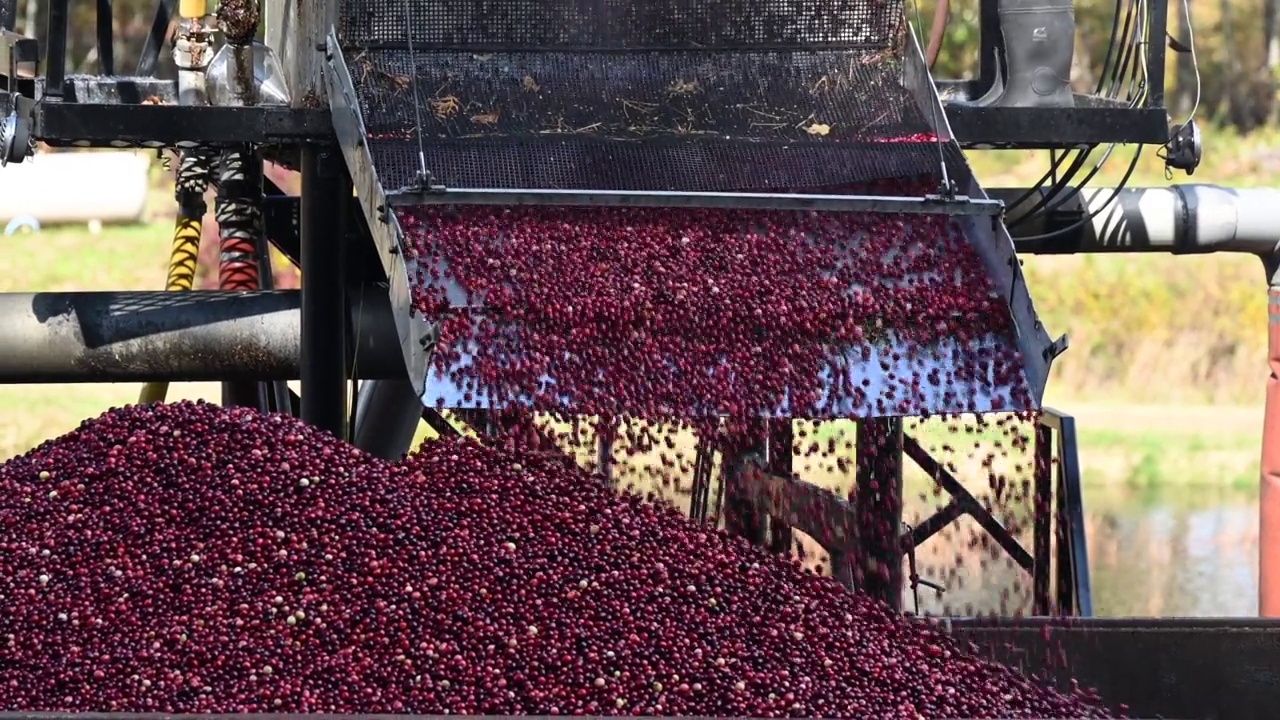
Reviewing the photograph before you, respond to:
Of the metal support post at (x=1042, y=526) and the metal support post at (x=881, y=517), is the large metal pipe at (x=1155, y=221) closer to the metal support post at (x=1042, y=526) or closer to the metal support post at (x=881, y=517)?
the metal support post at (x=1042, y=526)

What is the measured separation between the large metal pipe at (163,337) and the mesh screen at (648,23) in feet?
2.42

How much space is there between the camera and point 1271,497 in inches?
192

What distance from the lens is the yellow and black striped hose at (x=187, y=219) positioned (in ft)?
17.3

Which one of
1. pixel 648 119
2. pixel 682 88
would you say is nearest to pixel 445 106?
pixel 648 119

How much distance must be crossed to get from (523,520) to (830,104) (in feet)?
5.10

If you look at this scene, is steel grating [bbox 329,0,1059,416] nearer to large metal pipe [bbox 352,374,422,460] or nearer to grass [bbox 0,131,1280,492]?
large metal pipe [bbox 352,374,422,460]

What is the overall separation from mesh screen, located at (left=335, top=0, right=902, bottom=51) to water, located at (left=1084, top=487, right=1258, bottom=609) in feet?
13.8

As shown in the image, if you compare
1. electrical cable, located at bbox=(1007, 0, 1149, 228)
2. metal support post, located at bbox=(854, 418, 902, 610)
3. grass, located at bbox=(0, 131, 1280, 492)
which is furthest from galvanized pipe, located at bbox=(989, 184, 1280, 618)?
grass, located at bbox=(0, 131, 1280, 492)

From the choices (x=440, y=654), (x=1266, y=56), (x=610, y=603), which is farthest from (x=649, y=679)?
(x=1266, y=56)

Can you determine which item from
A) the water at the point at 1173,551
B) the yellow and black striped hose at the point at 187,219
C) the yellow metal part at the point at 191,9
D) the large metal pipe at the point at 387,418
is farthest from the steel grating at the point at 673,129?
the water at the point at 1173,551

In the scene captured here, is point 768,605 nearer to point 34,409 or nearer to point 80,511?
point 80,511

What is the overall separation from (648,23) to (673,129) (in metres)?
0.32

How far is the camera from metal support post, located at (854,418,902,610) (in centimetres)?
388

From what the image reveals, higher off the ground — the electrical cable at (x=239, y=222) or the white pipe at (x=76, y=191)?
the electrical cable at (x=239, y=222)
